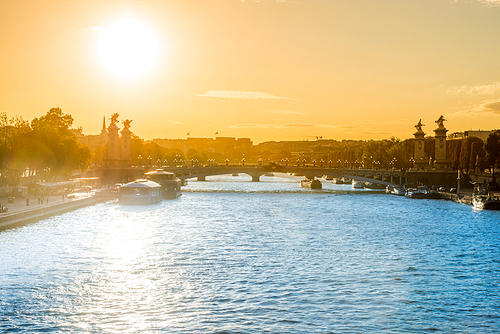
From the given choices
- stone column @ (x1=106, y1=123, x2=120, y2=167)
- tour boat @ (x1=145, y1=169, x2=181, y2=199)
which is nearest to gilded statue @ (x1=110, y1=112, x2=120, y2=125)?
stone column @ (x1=106, y1=123, x2=120, y2=167)

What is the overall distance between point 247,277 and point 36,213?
2824 centimetres

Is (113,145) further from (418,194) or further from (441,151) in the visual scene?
(441,151)

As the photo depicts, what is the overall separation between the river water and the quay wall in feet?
3.02

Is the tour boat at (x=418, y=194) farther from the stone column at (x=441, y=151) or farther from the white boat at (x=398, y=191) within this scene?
the stone column at (x=441, y=151)

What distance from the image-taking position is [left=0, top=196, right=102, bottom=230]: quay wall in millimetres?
41925

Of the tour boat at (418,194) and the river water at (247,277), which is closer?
the river water at (247,277)

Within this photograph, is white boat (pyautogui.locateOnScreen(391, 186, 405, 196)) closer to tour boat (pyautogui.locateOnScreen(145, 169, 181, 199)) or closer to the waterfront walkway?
tour boat (pyautogui.locateOnScreen(145, 169, 181, 199))

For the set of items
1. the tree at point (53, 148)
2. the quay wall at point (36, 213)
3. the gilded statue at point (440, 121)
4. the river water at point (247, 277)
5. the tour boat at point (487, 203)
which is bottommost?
the river water at point (247, 277)

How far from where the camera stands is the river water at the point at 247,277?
20797 mm

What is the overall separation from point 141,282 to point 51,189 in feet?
171

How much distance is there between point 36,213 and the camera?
49.1m

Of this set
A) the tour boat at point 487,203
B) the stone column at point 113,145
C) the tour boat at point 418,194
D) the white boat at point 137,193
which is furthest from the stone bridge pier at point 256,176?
the tour boat at point 487,203

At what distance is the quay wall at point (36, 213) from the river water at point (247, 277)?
921 mm

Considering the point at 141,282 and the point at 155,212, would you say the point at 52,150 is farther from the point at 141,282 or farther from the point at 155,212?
the point at 141,282
